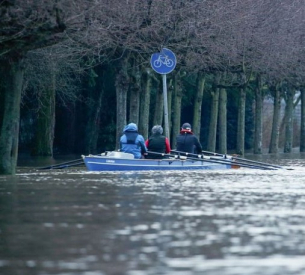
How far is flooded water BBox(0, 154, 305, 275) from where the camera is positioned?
1220cm

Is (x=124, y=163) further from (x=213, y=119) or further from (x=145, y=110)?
(x=213, y=119)

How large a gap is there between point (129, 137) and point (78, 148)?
1109 inches

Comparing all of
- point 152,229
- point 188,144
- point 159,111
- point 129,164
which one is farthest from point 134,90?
point 152,229

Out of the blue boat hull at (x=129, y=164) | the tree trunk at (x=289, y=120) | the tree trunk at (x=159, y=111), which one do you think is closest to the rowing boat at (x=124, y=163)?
the blue boat hull at (x=129, y=164)

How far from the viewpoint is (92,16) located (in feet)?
111

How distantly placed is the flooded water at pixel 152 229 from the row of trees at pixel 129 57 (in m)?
4.56

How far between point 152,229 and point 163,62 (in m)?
23.8

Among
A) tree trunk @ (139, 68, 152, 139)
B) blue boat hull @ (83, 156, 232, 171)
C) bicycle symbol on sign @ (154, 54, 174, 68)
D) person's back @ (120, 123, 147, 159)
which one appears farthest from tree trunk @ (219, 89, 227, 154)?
person's back @ (120, 123, 147, 159)

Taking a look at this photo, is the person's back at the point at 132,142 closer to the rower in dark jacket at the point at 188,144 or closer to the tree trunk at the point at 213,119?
the rower in dark jacket at the point at 188,144

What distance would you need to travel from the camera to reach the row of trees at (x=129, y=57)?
96.5 feet

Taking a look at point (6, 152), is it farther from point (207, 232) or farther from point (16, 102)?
point (207, 232)

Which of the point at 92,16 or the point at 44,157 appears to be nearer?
the point at 92,16

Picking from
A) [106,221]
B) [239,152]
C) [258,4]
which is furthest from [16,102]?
[239,152]

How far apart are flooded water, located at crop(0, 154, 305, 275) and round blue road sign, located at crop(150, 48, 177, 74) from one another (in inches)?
506
